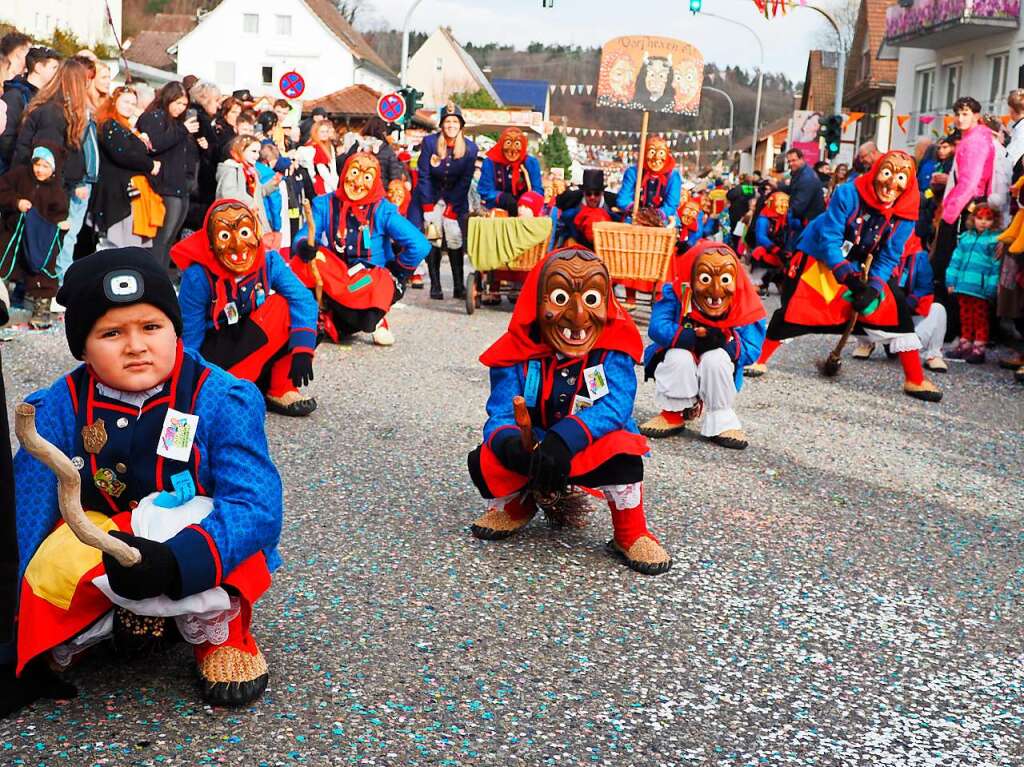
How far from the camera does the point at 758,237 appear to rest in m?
15.9

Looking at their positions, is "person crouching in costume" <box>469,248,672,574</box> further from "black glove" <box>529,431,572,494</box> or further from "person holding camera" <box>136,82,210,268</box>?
"person holding camera" <box>136,82,210,268</box>

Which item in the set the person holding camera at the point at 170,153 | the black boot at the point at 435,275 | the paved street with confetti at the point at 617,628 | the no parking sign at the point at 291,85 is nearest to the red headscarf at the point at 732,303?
the paved street with confetti at the point at 617,628

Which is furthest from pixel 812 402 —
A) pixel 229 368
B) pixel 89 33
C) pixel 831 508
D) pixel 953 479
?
pixel 89 33

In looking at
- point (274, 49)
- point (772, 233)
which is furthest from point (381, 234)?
point (274, 49)

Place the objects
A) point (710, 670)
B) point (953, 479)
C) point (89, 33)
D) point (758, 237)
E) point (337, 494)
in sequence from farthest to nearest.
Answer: point (89, 33)
point (758, 237)
point (953, 479)
point (337, 494)
point (710, 670)

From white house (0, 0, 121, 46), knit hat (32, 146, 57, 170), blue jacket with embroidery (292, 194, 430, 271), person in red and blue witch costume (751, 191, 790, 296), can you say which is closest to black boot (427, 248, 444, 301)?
blue jacket with embroidery (292, 194, 430, 271)

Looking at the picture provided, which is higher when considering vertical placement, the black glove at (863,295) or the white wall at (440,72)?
the white wall at (440,72)

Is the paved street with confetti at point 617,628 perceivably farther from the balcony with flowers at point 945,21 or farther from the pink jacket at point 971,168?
the balcony with flowers at point 945,21

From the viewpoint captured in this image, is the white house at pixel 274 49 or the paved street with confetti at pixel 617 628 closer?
→ the paved street with confetti at pixel 617 628

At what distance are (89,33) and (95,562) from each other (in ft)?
177

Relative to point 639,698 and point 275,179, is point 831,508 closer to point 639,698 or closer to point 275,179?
point 639,698

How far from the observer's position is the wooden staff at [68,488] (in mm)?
2609

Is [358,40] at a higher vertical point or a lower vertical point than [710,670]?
higher

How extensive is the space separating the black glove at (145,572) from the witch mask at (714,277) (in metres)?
4.16
